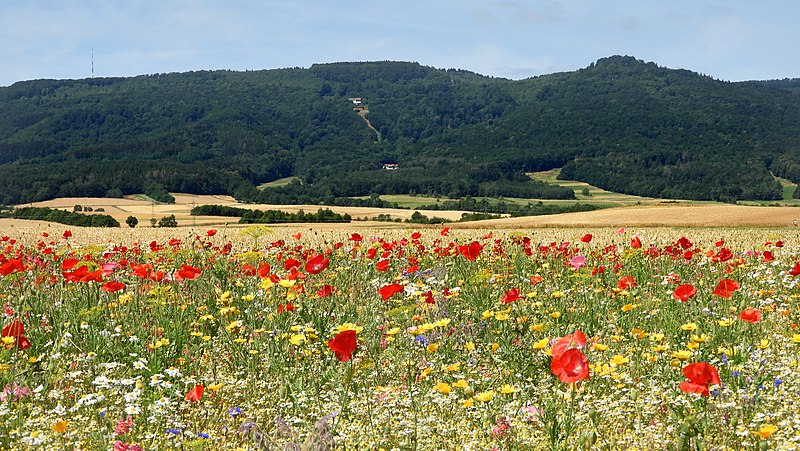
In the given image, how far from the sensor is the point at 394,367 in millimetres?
5473

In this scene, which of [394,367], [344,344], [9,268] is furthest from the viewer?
[9,268]

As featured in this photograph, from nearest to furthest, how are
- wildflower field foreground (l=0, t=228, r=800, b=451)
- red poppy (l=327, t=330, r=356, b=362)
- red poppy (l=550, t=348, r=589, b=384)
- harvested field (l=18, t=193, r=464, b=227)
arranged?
red poppy (l=550, t=348, r=589, b=384), red poppy (l=327, t=330, r=356, b=362), wildflower field foreground (l=0, t=228, r=800, b=451), harvested field (l=18, t=193, r=464, b=227)

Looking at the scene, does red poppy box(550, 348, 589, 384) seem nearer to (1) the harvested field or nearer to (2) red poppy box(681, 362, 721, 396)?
(2) red poppy box(681, 362, 721, 396)

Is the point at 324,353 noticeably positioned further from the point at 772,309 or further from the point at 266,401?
the point at 772,309

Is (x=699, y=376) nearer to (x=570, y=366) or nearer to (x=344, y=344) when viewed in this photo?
(x=570, y=366)

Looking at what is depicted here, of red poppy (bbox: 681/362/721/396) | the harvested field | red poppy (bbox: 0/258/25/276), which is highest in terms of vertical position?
red poppy (bbox: 0/258/25/276)

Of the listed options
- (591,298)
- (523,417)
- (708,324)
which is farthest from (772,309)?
(523,417)

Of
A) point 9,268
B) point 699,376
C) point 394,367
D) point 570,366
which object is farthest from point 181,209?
point 699,376

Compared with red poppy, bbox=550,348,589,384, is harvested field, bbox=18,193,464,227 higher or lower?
lower

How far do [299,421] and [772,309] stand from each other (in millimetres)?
4838

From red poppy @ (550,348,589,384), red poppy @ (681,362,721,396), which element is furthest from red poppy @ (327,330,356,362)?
red poppy @ (681,362,721,396)

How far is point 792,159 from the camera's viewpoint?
17950cm

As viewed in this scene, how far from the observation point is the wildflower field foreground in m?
3.94

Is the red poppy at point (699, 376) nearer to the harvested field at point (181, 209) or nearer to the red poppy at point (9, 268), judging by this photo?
the red poppy at point (9, 268)
